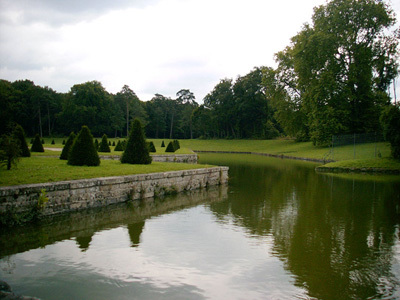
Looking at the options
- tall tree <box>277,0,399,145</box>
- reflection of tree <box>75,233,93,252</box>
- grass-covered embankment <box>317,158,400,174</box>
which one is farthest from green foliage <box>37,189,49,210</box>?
tall tree <box>277,0,399,145</box>

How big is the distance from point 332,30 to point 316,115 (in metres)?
10.3

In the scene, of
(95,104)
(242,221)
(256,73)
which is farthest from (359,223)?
(95,104)

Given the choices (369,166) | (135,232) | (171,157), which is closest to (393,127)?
(369,166)

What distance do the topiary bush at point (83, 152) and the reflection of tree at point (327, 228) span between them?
597cm

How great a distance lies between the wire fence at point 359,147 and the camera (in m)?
28.9

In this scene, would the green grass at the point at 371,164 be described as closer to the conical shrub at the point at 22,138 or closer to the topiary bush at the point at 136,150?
the topiary bush at the point at 136,150

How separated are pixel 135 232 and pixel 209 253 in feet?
7.49

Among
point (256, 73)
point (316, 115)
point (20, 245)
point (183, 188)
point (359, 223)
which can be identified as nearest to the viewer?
point (20, 245)

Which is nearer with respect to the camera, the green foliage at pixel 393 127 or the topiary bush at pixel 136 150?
the topiary bush at pixel 136 150

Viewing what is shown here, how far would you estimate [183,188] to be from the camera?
47.3ft

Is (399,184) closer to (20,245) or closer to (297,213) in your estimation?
(297,213)

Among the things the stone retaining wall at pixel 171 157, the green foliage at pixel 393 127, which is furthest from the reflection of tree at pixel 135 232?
the green foliage at pixel 393 127

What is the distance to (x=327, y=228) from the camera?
28.3ft

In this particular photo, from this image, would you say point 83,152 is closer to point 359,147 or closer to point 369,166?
point 369,166
